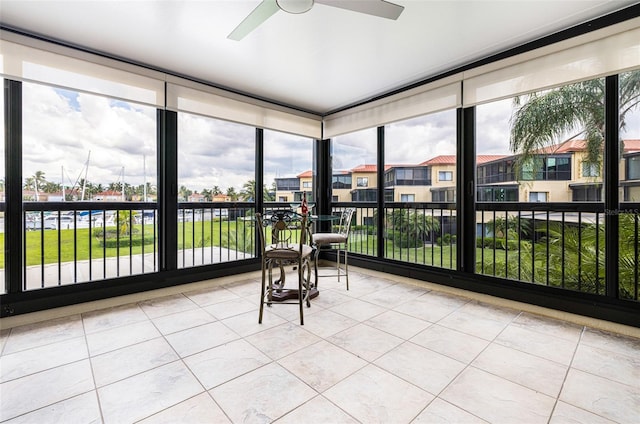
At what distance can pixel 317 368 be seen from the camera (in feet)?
5.90

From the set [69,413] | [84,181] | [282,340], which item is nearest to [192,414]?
[69,413]

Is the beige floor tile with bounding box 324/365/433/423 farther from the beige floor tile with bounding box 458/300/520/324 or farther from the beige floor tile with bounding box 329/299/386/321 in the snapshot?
the beige floor tile with bounding box 458/300/520/324

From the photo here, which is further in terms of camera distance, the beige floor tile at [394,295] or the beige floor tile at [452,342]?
the beige floor tile at [394,295]

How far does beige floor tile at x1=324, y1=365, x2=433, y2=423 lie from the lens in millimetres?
1399

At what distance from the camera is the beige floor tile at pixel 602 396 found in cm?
141

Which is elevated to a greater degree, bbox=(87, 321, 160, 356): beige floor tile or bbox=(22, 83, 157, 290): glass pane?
bbox=(22, 83, 157, 290): glass pane

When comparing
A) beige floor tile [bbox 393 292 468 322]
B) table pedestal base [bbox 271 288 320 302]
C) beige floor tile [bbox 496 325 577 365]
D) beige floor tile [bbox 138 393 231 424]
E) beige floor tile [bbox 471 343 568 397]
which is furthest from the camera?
table pedestal base [bbox 271 288 320 302]

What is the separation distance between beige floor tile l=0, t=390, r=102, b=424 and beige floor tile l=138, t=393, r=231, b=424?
10.8 inches

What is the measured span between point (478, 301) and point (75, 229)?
4236 mm

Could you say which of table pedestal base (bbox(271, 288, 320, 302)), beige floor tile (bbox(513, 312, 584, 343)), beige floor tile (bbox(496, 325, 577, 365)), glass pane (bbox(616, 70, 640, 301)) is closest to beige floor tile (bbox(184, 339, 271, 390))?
table pedestal base (bbox(271, 288, 320, 302))

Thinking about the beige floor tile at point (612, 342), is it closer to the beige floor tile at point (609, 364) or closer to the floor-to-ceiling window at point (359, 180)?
the beige floor tile at point (609, 364)

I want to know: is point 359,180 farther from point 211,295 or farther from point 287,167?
point 211,295

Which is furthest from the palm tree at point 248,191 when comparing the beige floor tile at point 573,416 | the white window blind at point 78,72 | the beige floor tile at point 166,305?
the beige floor tile at point 573,416

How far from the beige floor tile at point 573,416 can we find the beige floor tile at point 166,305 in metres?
2.80
